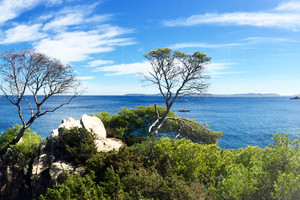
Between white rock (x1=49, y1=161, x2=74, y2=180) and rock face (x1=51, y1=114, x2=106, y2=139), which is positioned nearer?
white rock (x1=49, y1=161, x2=74, y2=180)

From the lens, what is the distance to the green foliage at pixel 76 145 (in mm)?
15261

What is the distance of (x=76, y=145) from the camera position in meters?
16.0

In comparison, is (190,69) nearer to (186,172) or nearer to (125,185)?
(186,172)

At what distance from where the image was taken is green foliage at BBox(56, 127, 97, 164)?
15261 millimetres

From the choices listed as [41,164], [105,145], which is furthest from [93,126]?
[41,164]

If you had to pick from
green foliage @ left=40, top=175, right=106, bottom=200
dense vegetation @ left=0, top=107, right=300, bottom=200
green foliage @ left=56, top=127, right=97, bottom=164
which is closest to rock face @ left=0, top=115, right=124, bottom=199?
green foliage @ left=56, top=127, right=97, bottom=164

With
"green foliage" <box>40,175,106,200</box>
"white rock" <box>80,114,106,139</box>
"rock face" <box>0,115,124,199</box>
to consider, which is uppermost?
"white rock" <box>80,114,106,139</box>

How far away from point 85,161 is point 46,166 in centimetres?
344

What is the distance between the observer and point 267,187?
8.30 meters

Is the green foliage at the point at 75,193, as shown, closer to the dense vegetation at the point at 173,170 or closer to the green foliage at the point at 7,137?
the dense vegetation at the point at 173,170

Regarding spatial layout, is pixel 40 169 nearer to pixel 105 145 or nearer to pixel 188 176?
pixel 105 145

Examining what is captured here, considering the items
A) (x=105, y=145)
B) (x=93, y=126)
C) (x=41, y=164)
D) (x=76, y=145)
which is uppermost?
(x=93, y=126)

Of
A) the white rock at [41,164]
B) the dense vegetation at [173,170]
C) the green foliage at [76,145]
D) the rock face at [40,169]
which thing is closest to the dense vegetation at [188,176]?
the dense vegetation at [173,170]

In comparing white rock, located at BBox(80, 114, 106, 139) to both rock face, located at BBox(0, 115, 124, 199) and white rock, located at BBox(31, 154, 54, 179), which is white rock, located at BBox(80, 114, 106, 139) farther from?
white rock, located at BBox(31, 154, 54, 179)
